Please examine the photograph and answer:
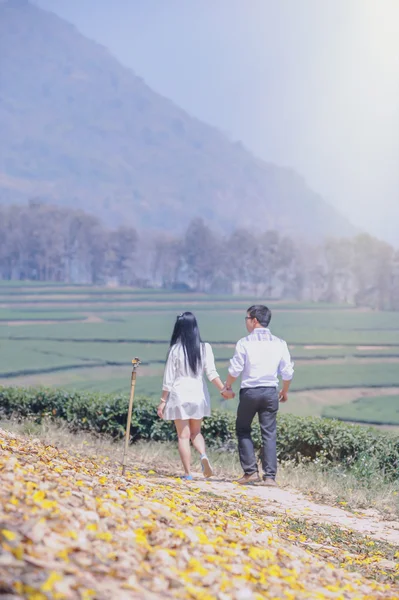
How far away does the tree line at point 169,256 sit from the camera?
16.1m

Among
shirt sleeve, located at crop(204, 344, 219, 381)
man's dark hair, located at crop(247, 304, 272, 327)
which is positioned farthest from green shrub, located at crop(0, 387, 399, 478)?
shirt sleeve, located at crop(204, 344, 219, 381)

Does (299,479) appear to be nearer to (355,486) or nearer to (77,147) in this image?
(355,486)

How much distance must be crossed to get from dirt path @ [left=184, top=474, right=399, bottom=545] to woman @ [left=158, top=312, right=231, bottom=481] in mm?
321

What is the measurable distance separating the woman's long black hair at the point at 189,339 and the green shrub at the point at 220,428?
242 centimetres

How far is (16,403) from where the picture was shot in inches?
413

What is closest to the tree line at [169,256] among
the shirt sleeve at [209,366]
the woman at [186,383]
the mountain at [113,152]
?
the mountain at [113,152]

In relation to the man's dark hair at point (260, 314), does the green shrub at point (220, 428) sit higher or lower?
lower

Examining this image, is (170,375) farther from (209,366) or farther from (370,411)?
(370,411)

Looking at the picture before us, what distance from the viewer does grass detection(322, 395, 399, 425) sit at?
13172mm

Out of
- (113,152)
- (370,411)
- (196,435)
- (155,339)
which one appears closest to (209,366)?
(196,435)

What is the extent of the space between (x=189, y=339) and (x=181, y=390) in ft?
1.43

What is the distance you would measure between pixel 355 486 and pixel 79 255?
1026 cm

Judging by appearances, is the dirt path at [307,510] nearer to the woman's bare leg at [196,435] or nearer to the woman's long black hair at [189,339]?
the woman's bare leg at [196,435]

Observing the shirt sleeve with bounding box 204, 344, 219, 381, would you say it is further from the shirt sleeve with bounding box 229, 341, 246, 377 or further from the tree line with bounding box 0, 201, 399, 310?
the tree line with bounding box 0, 201, 399, 310
